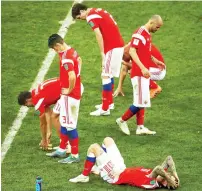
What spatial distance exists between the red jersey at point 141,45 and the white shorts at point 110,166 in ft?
7.20

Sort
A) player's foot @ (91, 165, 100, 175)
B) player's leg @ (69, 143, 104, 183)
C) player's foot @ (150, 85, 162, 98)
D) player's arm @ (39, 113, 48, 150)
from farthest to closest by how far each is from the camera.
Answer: player's foot @ (150, 85, 162, 98)
player's arm @ (39, 113, 48, 150)
player's foot @ (91, 165, 100, 175)
player's leg @ (69, 143, 104, 183)

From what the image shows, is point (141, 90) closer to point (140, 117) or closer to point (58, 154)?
point (140, 117)

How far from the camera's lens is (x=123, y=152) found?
1619 cm

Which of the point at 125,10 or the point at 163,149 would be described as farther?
the point at 125,10

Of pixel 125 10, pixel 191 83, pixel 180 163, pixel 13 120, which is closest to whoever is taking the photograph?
pixel 180 163

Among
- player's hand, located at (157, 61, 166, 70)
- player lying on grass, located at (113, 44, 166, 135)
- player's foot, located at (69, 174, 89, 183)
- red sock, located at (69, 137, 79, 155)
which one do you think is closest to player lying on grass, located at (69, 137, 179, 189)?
player's foot, located at (69, 174, 89, 183)

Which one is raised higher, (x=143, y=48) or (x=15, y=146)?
(x=143, y=48)

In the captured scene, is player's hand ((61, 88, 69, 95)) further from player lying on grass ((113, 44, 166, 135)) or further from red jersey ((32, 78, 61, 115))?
player lying on grass ((113, 44, 166, 135))

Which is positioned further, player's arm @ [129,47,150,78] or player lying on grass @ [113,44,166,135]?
player lying on grass @ [113,44,166,135]

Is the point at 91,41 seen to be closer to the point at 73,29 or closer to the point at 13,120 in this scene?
the point at 73,29

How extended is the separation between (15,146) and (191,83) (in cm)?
441

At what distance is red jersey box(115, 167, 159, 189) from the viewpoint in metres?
14.6

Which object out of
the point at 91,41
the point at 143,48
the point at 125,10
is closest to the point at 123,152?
the point at 143,48

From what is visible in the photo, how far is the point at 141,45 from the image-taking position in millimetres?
16531
